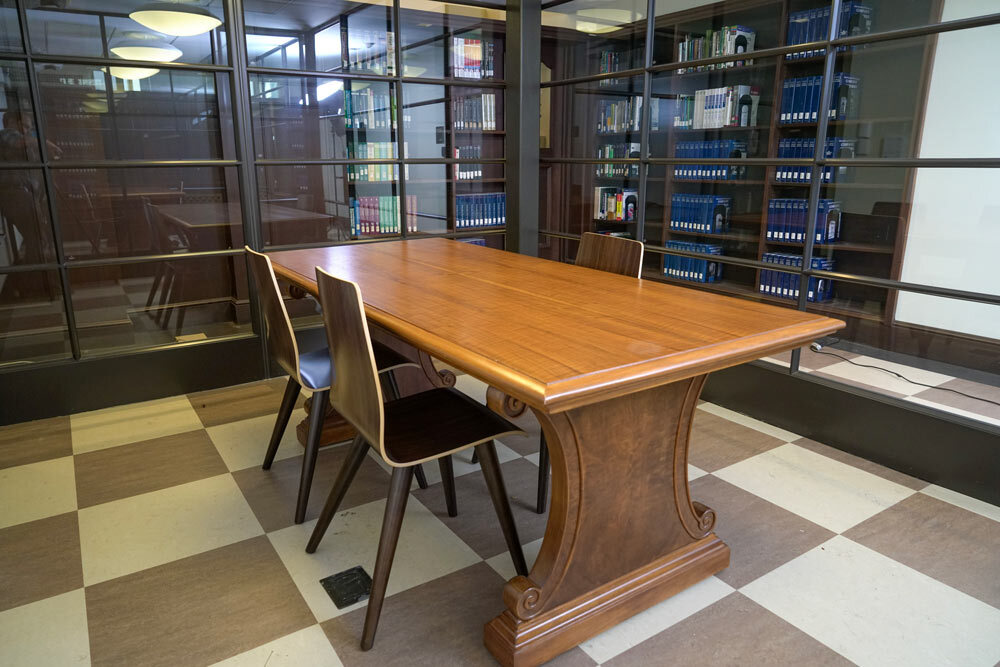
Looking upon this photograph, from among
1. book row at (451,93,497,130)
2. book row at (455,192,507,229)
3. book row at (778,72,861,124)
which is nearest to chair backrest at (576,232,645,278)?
book row at (778,72,861,124)

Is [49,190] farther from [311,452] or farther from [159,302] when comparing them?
[311,452]

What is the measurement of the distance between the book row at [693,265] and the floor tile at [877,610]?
151 centimetres

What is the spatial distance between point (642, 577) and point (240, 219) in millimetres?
2746

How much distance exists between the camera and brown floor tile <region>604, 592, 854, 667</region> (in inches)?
62.1

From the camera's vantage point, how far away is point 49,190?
2.97 metres

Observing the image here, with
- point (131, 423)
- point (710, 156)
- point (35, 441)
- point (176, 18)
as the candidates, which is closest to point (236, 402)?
point (131, 423)

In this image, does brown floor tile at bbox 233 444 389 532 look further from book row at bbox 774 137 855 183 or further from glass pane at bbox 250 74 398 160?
book row at bbox 774 137 855 183

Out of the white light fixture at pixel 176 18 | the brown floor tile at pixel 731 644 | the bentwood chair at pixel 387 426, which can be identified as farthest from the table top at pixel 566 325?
the white light fixture at pixel 176 18

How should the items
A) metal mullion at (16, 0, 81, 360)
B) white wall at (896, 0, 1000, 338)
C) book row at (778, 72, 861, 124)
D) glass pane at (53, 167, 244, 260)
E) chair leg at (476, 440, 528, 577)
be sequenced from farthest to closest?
1. glass pane at (53, 167, 244, 260)
2. metal mullion at (16, 0, 81, 360)
3. book row at (778, 72, 861, 124)
4. white wall at (896, 0, 1000, 338)
5. chair leg at (476, 440, 528, 577)

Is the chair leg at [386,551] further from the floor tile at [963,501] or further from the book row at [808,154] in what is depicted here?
the book row at [808,154]

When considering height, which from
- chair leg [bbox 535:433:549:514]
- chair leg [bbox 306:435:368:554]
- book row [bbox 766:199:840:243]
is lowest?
chair leg [bbox 535:433:549:514]

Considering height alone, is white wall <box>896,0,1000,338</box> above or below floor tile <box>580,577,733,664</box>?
above

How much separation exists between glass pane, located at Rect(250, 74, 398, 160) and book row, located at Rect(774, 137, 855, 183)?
2.12m

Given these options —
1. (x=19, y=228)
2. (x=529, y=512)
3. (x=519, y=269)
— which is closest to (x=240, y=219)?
(x=19, y=228)
